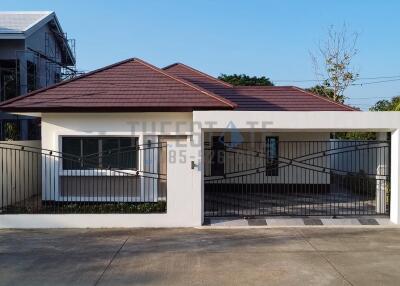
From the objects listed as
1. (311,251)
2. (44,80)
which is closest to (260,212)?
(311,251)

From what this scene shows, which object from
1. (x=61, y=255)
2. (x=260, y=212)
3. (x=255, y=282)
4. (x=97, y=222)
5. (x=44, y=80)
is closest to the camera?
(x=255, y=282)

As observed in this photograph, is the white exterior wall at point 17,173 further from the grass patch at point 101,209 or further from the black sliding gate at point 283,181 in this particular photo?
the black sliding gate at point 283,181

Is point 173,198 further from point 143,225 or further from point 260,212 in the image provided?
point 260,212

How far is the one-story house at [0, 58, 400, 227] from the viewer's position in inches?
420

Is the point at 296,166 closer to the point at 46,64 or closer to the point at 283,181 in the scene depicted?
the point at 283,181

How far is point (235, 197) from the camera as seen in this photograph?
50.8 ft

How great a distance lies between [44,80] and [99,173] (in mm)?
14757

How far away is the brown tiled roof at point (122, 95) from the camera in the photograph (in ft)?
41.0

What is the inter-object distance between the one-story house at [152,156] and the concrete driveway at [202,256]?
112 cm

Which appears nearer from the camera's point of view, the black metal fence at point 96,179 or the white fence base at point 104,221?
the white fence base at point 104,221

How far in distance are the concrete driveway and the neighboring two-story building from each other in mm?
11229

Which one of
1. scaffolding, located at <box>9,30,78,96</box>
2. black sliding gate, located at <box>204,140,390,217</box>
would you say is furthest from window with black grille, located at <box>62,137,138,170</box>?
scaffolding, located at <box>9,30,78,96</box>

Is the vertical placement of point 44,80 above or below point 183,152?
above

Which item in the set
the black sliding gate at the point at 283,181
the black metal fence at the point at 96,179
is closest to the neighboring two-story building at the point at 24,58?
the black metal fence at the point at 96,179
